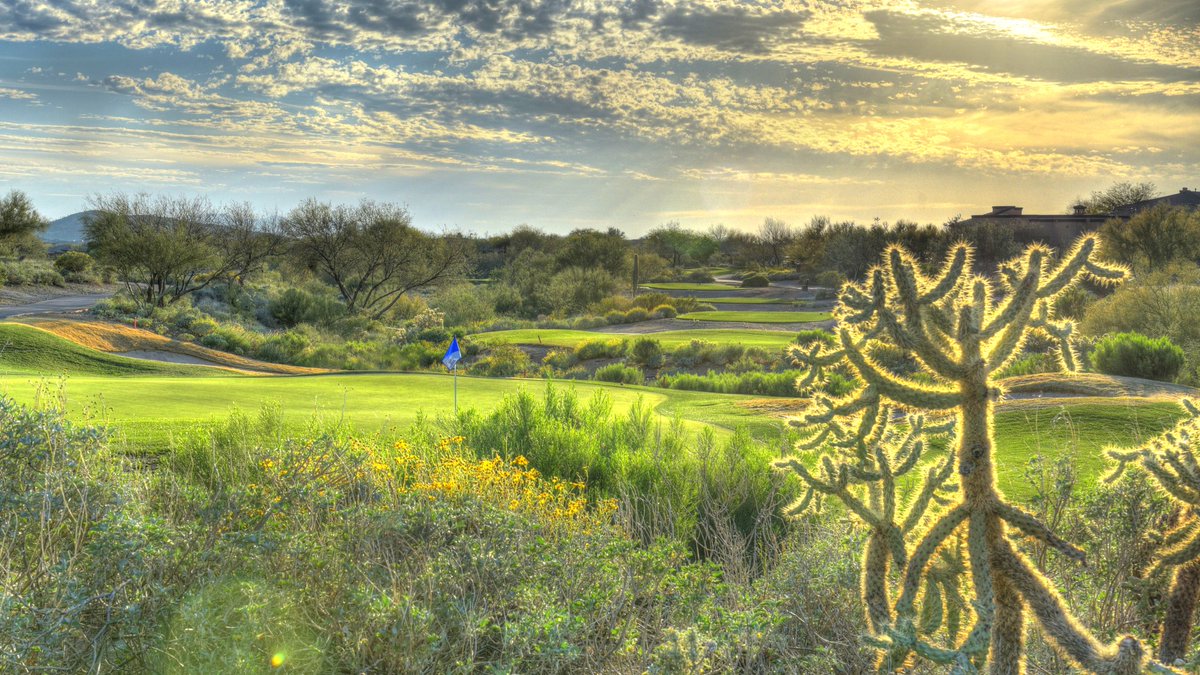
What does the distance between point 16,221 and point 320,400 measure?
60.6 meters

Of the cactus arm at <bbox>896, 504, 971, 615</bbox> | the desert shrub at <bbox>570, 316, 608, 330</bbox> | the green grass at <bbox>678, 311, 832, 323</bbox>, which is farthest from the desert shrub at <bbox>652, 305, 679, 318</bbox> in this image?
the cactus arm at <bbox>896, 504, 971, 615</bbox>

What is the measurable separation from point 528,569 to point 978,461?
164 inches

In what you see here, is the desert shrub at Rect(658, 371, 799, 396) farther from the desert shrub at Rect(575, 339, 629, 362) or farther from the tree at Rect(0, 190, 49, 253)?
the tree at Rect(0, 190, 49, 253)

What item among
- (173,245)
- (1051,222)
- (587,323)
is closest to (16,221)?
(173,245)

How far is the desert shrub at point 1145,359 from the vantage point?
1727cm

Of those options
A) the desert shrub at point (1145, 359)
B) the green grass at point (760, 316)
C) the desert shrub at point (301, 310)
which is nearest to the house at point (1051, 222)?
the green grass at point (760, 316)

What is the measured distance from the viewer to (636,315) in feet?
156

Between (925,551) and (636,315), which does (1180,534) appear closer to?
(925,551)

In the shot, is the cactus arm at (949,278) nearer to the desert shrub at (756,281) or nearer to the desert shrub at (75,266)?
the desert shrub at (75,266)

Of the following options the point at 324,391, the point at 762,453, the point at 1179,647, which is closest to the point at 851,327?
the point at 1179,647

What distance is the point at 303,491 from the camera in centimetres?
592

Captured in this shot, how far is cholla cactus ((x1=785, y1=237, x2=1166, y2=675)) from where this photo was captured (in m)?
1.73

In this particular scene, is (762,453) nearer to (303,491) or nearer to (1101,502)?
(1101,502)

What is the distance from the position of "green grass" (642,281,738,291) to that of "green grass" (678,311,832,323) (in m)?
20.8
